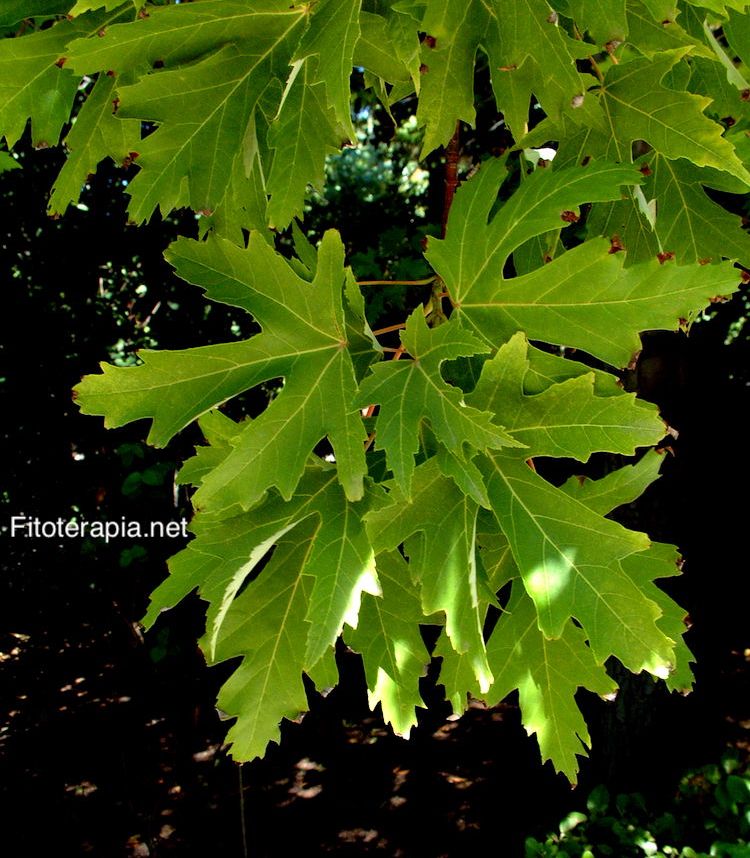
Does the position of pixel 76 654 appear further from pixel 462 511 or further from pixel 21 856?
pixel 462 511

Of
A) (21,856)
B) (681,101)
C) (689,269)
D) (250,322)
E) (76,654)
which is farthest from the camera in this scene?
(76,654)

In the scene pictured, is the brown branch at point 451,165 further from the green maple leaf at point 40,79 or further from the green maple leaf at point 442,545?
the green maple leaf at point 40,79

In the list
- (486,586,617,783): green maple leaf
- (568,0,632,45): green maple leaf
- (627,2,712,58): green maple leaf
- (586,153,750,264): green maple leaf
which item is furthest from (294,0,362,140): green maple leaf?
(486,586,617,783): green maple leaf

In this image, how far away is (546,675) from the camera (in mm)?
1273

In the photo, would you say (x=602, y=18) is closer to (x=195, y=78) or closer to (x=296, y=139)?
(x=296, y=139)

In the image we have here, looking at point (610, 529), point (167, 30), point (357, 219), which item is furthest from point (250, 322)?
point (610, 529)

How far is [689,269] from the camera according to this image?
1014 millimetres

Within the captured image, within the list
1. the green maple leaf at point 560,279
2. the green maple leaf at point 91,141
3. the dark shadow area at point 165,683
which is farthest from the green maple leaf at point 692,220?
the dark shadow area at point 165,683

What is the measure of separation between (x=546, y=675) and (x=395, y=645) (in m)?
0.27

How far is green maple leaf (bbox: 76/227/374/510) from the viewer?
103 centimetres

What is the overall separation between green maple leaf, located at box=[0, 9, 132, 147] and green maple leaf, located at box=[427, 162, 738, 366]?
754 mm

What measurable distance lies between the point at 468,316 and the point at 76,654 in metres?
4.77

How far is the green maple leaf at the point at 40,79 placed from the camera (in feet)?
4.50

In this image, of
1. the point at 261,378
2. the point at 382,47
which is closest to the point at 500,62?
the point at 382,47
